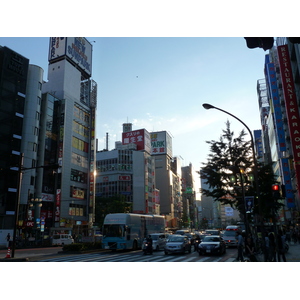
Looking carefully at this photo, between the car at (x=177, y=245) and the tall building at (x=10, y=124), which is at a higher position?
the tall building at (x=10, y=124)

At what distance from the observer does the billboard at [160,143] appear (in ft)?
412

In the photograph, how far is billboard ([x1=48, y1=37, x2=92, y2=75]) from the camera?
6544 centimetres

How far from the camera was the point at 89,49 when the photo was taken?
73.6 metres

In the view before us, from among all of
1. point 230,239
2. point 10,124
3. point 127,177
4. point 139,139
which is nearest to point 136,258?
point 230,239

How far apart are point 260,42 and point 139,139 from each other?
93.5 m

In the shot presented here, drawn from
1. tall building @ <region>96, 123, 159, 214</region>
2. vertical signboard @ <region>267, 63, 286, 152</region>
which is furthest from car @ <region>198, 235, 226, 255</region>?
tall building @ <region>96, 123, 159, 214</region>

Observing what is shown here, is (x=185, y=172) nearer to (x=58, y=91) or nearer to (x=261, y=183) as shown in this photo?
(x=58, y=91)

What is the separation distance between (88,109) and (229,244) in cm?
4925

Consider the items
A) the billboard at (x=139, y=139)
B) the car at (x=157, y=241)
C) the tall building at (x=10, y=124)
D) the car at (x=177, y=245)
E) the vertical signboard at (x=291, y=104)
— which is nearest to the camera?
the car at (x=177, y=245)

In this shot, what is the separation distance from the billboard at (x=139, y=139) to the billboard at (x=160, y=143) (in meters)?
23.2

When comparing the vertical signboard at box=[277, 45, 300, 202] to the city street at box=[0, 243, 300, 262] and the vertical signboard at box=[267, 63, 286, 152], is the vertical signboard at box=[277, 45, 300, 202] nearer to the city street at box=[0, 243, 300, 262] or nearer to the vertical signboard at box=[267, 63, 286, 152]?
the city street at box=[0, 243, 300, 262]

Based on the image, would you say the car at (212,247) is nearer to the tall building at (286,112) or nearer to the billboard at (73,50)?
the tall building at (286,112)

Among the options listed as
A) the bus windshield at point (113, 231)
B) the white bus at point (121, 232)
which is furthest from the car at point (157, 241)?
the bus windshield at point (113, 231)

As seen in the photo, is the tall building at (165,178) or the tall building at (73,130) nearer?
the tall building at (73,130)
